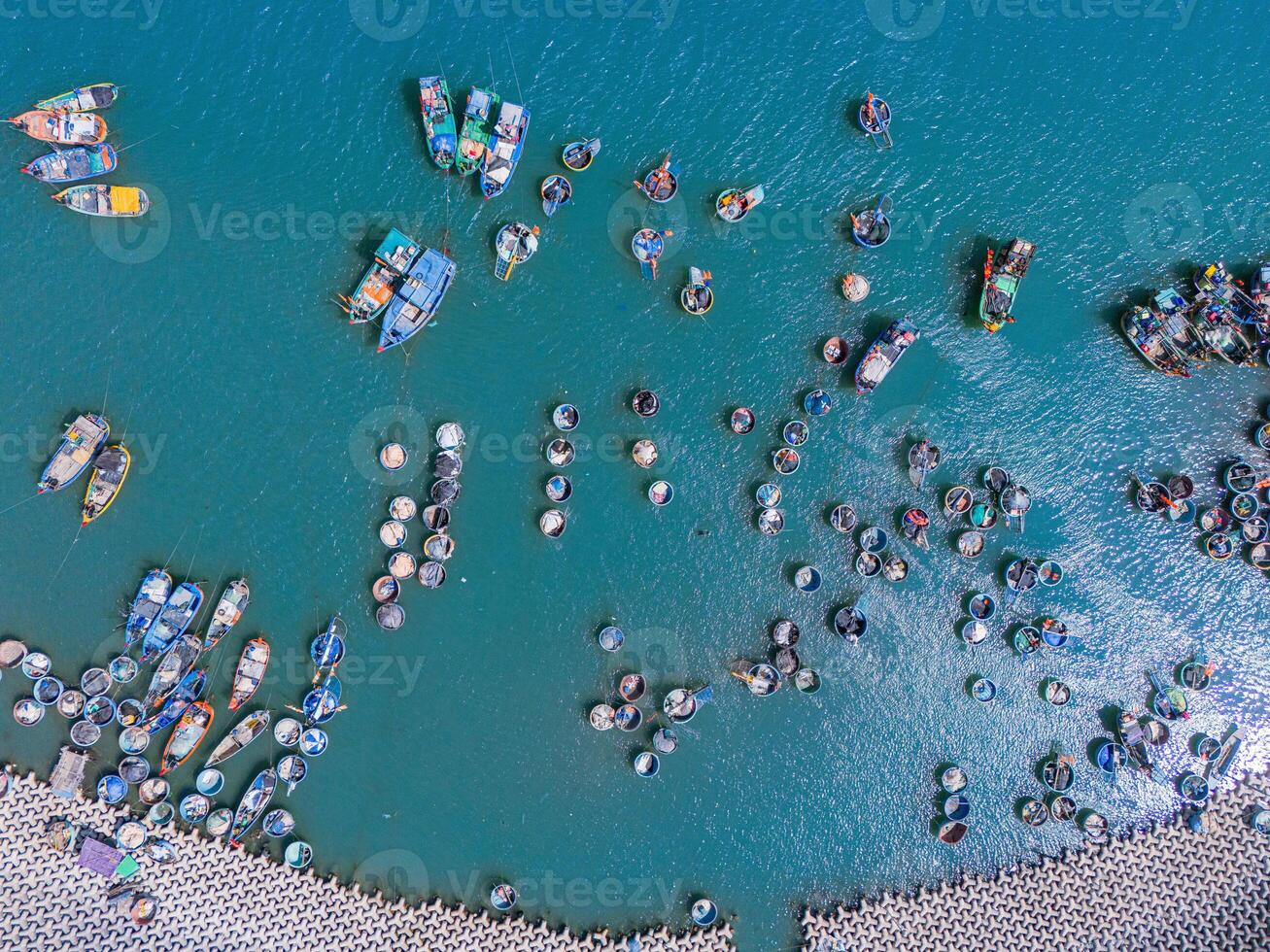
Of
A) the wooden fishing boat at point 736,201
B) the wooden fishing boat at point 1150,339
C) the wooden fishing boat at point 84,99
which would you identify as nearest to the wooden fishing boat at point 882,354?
the wooden fishing boat at point 736,201

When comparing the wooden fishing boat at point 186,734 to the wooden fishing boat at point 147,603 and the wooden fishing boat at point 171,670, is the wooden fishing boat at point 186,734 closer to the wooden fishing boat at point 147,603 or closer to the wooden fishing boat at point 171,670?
the wooden fishing boat at point 171,670

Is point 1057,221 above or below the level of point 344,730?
above

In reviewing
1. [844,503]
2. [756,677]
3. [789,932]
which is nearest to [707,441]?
[844,503]

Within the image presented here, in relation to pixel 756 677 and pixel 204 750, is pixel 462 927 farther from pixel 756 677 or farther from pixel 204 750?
pixel 756 677

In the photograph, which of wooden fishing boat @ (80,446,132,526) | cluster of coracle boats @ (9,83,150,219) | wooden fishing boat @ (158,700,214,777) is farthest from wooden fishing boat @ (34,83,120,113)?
wooden fishing boat @ (158,700,214,777)

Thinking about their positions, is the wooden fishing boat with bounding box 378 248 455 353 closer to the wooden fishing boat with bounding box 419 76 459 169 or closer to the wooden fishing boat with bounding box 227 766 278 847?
the wooden fishing boat with bounding box 419 76 459 169

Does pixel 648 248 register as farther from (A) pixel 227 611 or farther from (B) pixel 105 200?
(A) pixel 227 611
